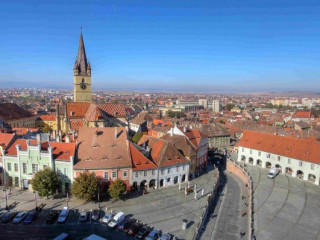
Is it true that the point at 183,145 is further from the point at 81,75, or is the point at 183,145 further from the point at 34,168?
the point at 81,75

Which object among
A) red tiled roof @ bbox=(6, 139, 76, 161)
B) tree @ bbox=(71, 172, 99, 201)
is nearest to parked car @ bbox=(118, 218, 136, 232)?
tree @ bbox=(71, 172, 99, 201)

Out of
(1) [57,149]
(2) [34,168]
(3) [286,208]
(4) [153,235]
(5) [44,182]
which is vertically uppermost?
(1) [57,149]

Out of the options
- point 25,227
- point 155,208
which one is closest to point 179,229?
point 155,208

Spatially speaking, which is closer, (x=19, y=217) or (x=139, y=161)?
(x=19, y=217)

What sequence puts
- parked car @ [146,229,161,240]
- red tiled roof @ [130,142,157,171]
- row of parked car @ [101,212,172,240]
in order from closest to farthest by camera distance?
1. parked car @ [146,229,161,240]
2. row of parked car @ [101,212,172,240]
3. red tiled roof @ [130,142,157,171]

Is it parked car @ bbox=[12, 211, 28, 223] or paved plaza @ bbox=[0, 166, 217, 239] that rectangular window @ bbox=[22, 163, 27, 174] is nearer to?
paved plaza @ bbox=[0, 166, 217, 239]

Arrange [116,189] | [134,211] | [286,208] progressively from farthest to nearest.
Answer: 1. [286,208]
2. [116,189]
3. [134,211]

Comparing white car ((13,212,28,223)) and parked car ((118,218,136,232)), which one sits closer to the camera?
parked car ((118,218,136,232))

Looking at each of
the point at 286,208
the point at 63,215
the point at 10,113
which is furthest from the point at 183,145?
the point at 10,113
